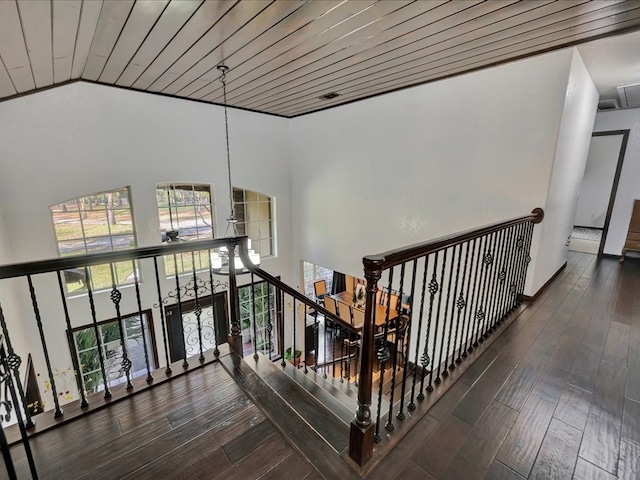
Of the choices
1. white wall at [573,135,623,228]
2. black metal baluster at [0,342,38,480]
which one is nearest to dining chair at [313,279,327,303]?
black metal baluster at [0,342,38,480]

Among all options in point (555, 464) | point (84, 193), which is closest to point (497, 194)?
point (555, 464)

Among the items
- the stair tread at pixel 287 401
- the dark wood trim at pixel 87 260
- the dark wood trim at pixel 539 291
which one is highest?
the dark wood trim at pixel 87 260

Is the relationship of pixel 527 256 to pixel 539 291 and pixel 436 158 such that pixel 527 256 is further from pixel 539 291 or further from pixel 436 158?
pixel 436 158

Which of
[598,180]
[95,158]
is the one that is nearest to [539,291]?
[95,158]

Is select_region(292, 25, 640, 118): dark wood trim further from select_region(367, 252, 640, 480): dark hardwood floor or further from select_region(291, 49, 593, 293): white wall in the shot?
select_region(367, 252, 640, 480): dark hardwood floor

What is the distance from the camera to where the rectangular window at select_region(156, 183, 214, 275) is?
4.93 metres

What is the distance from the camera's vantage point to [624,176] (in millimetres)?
4863

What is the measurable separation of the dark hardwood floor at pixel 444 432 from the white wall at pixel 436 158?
156 cm

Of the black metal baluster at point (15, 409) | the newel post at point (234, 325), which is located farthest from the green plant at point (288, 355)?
the black metal baluster at point (15, 409)

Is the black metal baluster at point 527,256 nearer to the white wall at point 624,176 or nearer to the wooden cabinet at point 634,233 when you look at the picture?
the wooden cabinet at point 634,233

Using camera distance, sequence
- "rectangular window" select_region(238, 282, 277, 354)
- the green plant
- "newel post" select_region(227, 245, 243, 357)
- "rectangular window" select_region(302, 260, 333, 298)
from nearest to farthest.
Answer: "newel post" select_region(227, 245, 243, 357) → "rectangular window" select_region(238, 282, 277, 354) → the green plant → "rectangular window" select_region(302, 260, 333, 298)

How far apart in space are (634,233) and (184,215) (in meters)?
7.45

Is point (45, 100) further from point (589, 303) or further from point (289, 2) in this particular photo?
point (589, 303)

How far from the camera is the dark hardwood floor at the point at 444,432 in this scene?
54.9 inches
